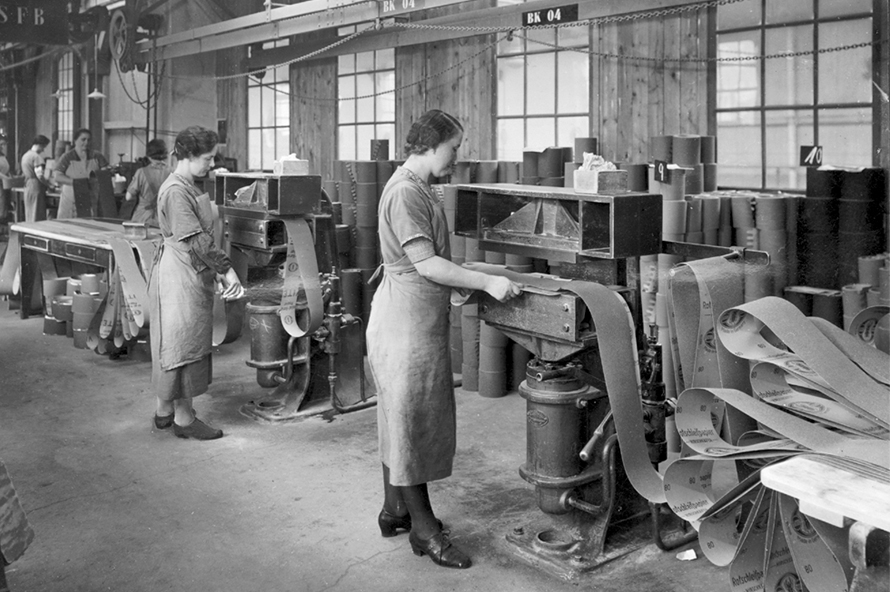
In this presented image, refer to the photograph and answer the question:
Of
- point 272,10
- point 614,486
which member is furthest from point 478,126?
point 614,486

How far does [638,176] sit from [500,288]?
2.47m

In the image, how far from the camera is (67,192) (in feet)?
32.6

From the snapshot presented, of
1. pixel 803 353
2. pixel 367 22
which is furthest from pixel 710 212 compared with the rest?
pixel 367 22

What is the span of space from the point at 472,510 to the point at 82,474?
1.82 meters

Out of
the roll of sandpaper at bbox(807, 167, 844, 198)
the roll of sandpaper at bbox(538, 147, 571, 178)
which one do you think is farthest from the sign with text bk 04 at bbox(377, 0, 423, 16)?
the roll of sandpaper at bbox(807, 167, 844, 198)

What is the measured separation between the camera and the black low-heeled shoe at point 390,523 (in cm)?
352

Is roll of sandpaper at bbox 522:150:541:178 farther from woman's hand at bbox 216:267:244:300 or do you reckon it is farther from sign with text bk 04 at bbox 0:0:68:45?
sign with text bk 04 at bbox 0:0:68:45

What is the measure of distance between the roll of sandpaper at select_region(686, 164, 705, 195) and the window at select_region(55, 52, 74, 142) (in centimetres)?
1254

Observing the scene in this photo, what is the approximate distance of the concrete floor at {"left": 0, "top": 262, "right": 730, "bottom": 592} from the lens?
3.21 metres

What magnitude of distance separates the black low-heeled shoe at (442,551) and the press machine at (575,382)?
0.72ft

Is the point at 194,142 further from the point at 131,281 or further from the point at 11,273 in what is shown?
the point at 11,273

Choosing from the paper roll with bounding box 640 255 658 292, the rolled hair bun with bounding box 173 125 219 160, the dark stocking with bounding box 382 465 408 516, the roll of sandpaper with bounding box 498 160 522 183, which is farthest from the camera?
the roll of sandpaper with bounding box 498 160 522 183

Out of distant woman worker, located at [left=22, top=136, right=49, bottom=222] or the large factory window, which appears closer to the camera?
the large factory window

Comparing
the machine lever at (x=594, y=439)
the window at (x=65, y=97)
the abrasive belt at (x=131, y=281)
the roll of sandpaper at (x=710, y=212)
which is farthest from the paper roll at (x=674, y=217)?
the window at (x=65, y=97)
